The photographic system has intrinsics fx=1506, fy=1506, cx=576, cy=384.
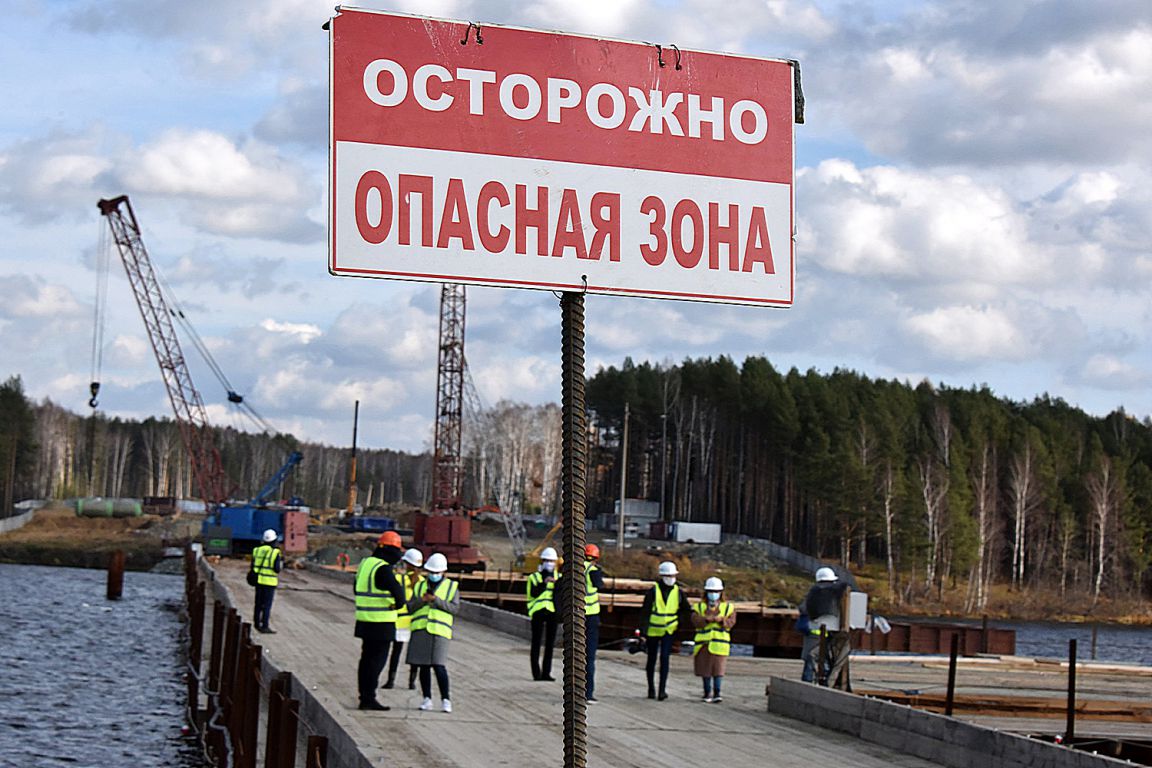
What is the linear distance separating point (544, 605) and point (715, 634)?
270 cm

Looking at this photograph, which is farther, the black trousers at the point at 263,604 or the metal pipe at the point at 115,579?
the metal pipe at the point at 115,579

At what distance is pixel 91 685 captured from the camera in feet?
107

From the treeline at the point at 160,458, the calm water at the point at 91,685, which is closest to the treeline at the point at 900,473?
the treeline at the point at 160,458

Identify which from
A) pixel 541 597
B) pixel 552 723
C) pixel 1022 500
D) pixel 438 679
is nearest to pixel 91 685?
pixel 541 597

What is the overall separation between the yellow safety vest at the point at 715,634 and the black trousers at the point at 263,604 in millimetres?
11410

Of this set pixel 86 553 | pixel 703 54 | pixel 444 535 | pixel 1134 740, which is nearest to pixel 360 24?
pixel 703 54

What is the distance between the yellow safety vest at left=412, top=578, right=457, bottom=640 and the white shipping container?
9834cm

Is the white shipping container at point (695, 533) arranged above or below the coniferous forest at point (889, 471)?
below

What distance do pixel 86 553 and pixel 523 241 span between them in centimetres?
11938

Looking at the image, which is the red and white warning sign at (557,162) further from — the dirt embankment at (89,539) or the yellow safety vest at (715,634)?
the dirt embankment at (89,539)

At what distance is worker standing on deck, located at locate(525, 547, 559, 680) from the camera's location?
21.8 meters

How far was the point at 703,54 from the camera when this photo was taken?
588cm

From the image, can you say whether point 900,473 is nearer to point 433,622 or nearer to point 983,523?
point 983,523

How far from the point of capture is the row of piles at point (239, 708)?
10508 millimetres
